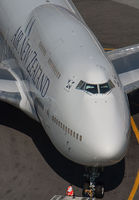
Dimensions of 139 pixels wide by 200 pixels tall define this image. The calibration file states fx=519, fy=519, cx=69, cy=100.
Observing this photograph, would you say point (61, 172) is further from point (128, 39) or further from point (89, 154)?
point (128, 39)

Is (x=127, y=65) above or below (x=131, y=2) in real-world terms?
above

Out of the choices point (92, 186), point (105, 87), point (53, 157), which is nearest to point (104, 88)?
point (105, 87)

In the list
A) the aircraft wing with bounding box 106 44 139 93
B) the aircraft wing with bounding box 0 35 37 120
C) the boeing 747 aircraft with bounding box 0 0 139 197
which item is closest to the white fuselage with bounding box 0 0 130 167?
the boeing 747 aircraft with bounding box 0 0 139 197

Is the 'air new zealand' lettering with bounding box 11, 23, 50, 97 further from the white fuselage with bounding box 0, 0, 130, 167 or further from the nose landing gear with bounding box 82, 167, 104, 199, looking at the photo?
the nose landing gear with bounding box 82, 167, 104, 199

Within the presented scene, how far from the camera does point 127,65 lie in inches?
1547

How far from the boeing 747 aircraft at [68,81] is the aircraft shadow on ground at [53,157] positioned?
75.3 inches

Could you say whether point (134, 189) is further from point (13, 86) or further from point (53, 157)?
point (13, 86)

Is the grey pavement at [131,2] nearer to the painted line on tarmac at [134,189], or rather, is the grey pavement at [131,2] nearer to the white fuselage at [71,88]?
the white fuselage at [71,88]

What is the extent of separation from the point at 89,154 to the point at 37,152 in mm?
7833

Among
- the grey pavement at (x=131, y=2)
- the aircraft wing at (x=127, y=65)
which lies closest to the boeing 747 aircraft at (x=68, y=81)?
the aircraft wing at (x=127, y=65)

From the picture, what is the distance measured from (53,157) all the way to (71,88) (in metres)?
6.58

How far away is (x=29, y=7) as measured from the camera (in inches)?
1558

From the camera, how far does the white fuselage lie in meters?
27.3

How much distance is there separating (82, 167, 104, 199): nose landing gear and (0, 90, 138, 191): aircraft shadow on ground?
112 centimetres
